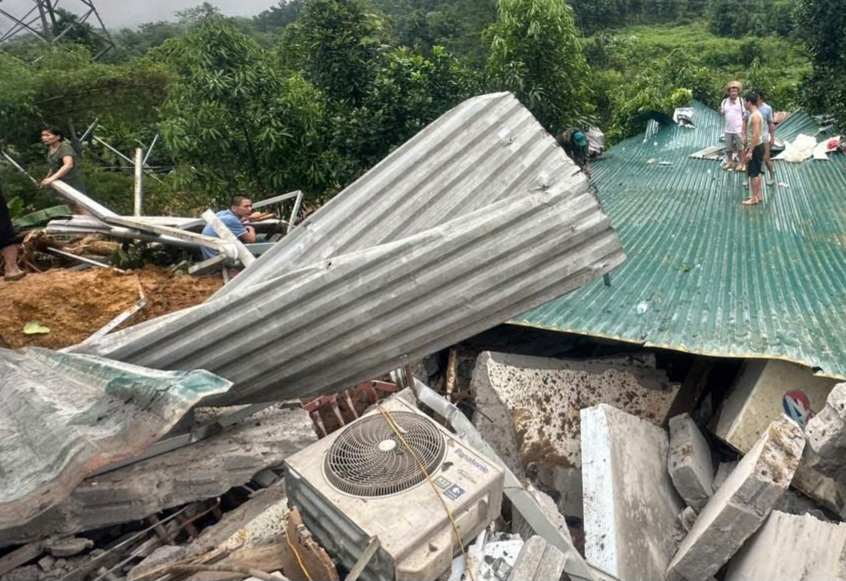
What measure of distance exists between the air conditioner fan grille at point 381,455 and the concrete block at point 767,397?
222cm

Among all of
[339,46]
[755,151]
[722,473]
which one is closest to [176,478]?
[722,473]

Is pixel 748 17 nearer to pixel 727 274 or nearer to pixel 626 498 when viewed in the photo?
pixel 727 274

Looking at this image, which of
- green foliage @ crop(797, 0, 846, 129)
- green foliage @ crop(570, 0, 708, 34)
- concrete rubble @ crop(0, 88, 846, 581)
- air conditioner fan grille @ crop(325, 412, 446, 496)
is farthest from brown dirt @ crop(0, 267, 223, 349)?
green foliage @ crop(570, 0, 708, 34)

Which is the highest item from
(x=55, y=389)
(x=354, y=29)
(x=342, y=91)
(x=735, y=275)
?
(x=354, y=29)

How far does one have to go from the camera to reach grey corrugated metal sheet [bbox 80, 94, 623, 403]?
2.63m

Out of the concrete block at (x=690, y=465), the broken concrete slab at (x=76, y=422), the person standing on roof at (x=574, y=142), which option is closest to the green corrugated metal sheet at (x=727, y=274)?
the concrete block at (x=690, y=465)

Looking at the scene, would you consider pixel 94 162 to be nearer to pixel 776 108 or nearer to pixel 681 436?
pixel 681 436

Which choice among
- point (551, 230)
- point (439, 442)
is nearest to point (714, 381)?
point (551, 230)

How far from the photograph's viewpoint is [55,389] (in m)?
2.38

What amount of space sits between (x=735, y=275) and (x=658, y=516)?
2.22 m

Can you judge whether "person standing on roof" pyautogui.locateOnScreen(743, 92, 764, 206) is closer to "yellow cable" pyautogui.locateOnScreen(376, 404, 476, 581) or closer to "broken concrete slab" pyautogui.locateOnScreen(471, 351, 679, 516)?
"broken concrete slab" pyautogui.locateOnScreen(471, 351, 679, 516)

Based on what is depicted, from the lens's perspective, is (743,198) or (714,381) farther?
(743,198)

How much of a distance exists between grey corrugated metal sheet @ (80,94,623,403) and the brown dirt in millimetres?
913

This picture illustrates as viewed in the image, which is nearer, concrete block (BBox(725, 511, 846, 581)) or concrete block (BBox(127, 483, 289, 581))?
concrete block (BBox(127, 483, 289, 581))
